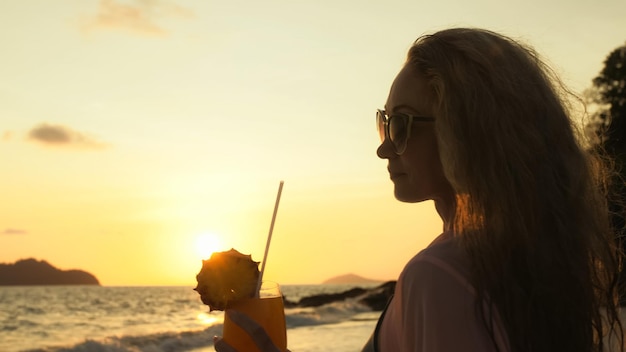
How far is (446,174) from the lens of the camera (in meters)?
1.76

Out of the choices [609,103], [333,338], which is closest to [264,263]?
[333,338]

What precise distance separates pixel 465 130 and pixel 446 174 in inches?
4.6

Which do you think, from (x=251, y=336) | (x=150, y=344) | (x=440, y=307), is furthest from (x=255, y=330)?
(x=150, y=344)

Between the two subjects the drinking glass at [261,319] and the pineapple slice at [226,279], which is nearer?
the drinking glass at [261,319]

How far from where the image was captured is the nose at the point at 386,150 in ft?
6.66

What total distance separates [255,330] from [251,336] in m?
0.02

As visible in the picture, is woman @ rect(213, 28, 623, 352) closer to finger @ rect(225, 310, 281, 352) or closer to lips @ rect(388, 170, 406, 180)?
lips @ rect(388, 170, 406, 180)

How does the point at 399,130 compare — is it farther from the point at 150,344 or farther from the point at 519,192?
the point at 150,344

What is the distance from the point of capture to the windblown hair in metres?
1.61

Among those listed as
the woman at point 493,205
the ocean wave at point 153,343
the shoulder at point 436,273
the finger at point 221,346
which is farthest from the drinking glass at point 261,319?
the ocean wave at point 153,343

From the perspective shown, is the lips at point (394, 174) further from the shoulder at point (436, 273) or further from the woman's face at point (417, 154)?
the shoulder at point (436, 273)

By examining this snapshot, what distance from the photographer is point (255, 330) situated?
2.23 meters

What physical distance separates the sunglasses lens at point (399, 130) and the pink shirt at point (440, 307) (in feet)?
1.41

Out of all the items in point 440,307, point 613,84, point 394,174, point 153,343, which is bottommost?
point 153,343
